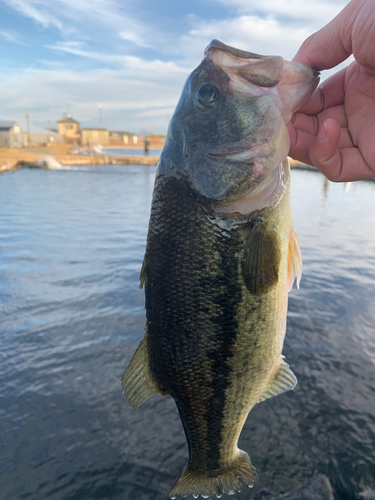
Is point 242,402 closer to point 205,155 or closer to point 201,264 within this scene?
point 201,264

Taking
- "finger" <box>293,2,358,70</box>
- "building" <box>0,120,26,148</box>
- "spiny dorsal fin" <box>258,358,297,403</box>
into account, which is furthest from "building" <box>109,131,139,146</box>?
"spiny dorsal fin" <box>258,358,297,403</box>

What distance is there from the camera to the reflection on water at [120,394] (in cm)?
385

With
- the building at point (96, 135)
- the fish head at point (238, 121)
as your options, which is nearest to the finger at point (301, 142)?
the fish head at point (238, 121)

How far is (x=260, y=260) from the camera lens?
7.07 ft

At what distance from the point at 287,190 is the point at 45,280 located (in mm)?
7781

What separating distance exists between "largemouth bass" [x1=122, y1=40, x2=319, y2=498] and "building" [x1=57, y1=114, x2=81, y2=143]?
4667 inches

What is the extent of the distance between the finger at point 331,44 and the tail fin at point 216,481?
329 centimetres

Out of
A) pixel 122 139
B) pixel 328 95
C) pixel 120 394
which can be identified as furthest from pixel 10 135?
pixel 328 95

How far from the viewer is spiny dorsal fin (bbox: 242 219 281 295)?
2.16 meters

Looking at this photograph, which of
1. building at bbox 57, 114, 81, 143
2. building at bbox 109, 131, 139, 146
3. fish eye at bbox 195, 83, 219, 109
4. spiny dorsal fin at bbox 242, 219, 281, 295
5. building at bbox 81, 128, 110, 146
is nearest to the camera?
spiny dorsal fin at bbox 242, 219, 281, 295

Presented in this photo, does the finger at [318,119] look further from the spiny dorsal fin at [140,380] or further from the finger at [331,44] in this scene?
the spiny dorsal fin at [140,380]

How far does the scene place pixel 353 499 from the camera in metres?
3.56

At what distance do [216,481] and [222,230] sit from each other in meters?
1.97

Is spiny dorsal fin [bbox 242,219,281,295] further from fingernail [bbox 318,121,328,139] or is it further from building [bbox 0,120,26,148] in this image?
building [bbox 0,120,26,148]
